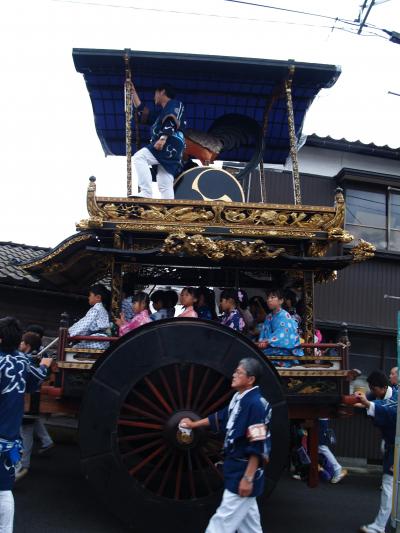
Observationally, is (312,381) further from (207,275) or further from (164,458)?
(207,275)

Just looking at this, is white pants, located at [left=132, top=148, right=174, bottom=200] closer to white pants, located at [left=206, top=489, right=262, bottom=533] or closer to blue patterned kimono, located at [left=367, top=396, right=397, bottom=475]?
blue patterned kimono, located at [left=367, top=396, right=397, bottom=475]

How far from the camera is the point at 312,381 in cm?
538

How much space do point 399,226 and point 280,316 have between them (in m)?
6.45

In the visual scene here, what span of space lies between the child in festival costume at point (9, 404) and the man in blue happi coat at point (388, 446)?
323 cm

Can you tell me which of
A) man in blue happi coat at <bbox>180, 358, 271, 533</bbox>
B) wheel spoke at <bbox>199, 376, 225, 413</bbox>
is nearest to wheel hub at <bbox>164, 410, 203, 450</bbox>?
wheel spoke at <bbox>199, 376, 225, 413</bbox>

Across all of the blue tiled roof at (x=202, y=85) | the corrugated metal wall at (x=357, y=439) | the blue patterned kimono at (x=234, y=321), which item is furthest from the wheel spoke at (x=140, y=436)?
the corrugated metal wall at (x=357, y=439)

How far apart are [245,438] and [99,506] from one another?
9.05 feet

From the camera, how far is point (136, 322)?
568 centimetres

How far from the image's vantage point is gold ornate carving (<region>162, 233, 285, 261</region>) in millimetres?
5602

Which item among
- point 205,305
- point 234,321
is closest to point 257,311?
point 205,305

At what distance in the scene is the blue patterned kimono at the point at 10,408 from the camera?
394cm

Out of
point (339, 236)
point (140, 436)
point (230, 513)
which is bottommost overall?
Result: point (230, 513)

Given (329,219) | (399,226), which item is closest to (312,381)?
(329,219)

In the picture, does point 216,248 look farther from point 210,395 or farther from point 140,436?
point 140,436
